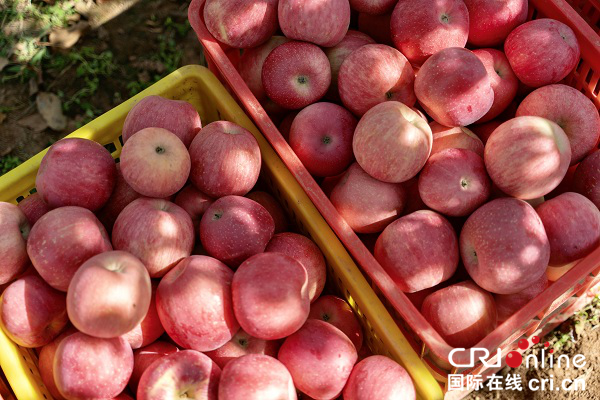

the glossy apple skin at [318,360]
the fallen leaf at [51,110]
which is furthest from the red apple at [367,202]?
the fallen leaf at [51,110]

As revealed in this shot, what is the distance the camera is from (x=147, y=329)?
1.85 metres

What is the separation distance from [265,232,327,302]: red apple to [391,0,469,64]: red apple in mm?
767

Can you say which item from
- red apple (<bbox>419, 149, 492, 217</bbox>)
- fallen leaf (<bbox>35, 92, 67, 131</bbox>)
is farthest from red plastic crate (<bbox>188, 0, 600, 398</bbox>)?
fallen leaf (<bbox>35, 92, 67, 131</bbox>)

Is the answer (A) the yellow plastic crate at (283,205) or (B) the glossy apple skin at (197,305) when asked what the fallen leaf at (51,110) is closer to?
(A) the yellow plastic crate at (283,205)

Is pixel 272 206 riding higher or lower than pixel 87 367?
lower

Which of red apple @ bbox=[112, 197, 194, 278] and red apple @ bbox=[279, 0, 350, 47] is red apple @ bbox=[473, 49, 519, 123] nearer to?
red apple @ bbox=[279, 0, 350, 47]

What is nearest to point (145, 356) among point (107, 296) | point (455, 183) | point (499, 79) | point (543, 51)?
point (107, 296)

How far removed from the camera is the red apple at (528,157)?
1822 mm

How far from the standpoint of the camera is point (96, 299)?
160cm

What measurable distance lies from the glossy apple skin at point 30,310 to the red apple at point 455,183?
115 centimetres

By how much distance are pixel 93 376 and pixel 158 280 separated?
349mm

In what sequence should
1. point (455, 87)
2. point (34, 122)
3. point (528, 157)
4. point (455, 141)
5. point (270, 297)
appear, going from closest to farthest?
point (270, 297)
point (528, 157)
point (455, 87)
point (455, 141)
point (34, 122)

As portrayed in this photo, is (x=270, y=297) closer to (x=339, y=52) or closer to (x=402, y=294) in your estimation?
(x=402, y=294)

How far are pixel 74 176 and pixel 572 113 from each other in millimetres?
1603
